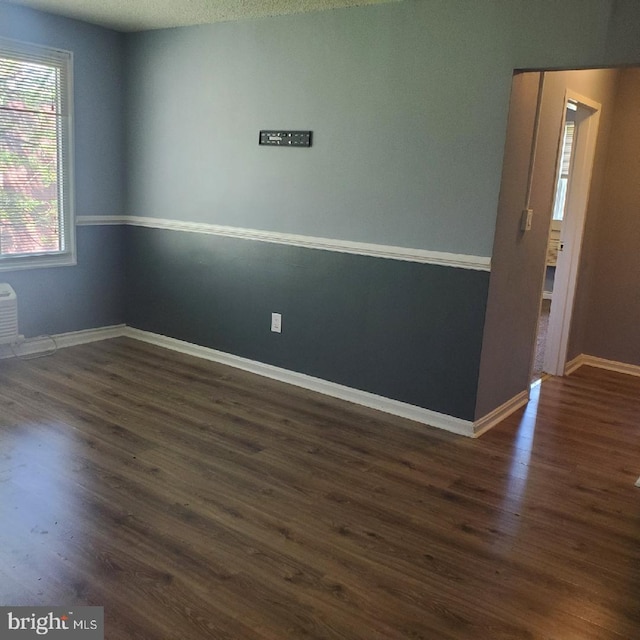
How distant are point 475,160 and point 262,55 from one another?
1608 mm

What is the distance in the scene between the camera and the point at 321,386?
157 inches

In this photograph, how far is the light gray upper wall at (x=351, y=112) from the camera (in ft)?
10.3

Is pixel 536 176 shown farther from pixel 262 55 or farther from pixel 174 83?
pixel 174 83

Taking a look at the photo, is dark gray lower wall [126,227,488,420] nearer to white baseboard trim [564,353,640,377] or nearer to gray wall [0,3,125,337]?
gray wall [0,3,125,337]

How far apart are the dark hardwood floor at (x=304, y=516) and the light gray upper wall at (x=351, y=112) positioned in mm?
1155

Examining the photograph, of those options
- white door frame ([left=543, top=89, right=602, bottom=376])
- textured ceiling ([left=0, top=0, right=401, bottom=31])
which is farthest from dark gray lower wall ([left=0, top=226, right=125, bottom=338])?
white door frame ([left=543, top=89, right=602, bottom=376])

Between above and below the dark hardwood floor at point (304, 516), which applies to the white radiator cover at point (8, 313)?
above

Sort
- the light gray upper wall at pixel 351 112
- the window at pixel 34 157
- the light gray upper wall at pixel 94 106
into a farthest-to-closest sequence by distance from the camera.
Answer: the light gray upper wall at pixel 94 106, the window at pixel 34 157, the light gray upper wall at pixel 351 112

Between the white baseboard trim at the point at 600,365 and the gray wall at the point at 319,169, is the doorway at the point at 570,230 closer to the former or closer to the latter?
the white baseboard trim at the point at 600,365

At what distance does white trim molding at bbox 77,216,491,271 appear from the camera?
3.35 metres

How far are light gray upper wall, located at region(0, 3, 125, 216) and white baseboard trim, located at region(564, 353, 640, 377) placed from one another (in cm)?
365

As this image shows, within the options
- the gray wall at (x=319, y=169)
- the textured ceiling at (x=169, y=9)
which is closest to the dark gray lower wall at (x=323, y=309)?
the gray wall at (x=319, y=169)

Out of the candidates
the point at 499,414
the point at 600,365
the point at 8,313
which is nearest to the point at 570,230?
the point at 600,365

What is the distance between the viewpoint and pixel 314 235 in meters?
3.91
